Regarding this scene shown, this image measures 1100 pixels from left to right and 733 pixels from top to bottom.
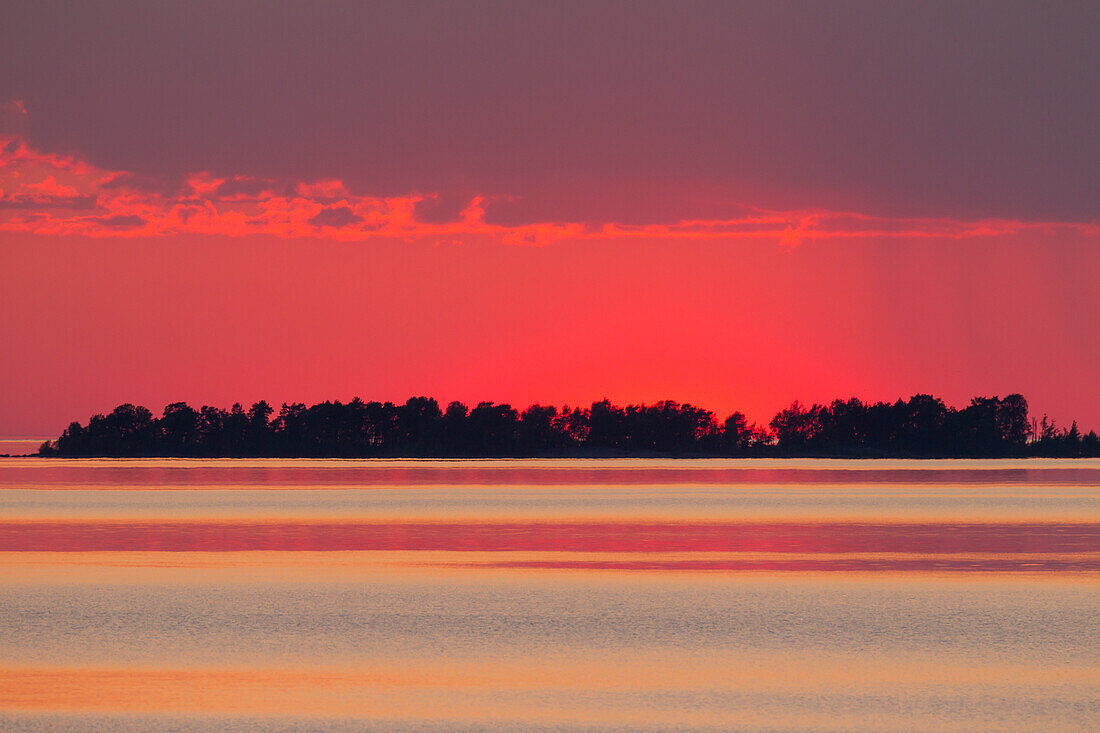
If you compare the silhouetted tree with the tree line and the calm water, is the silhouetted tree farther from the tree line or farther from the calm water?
the calm water

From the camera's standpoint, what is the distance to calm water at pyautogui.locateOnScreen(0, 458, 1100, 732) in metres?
13.0

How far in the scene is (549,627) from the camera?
58.4 feet

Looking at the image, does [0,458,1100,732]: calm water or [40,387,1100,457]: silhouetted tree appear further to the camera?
[40,387,1100,457]: silhouetted tree

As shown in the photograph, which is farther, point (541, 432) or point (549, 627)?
point (541, 432)

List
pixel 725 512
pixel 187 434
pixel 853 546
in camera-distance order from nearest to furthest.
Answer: pixel 853 546 → pixel 725 512 → pixel 187 434

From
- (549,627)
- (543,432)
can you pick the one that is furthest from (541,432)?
(549,627)

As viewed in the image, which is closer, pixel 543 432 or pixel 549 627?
pixel 549 627

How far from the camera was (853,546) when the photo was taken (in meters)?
29.5

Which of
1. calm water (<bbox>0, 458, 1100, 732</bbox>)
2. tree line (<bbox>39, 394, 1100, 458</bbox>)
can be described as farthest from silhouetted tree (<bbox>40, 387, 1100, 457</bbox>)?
calm water (<bbox>0, 458, 1100, 732</bbox>)

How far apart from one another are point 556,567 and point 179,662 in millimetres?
10380

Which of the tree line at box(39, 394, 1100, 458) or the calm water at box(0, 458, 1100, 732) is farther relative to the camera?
the tree line at box(39, 394, 1100, 458)

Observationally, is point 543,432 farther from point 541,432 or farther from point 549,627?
point 549,627

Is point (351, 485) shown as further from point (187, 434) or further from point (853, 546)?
point (187, 434)

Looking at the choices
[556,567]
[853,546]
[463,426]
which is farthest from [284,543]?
[463,426]
